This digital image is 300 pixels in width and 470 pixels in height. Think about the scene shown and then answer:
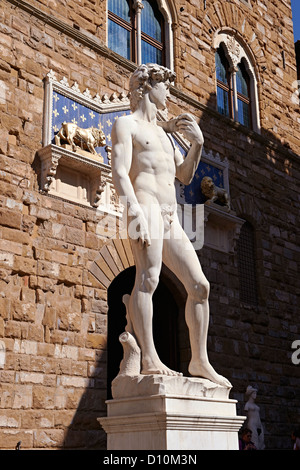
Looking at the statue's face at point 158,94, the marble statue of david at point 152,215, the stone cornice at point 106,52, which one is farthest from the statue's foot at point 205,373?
the stone cornice at point 106,52

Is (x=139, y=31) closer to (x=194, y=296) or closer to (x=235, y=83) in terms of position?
(x=235, y=83)

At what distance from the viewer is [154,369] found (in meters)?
5.55

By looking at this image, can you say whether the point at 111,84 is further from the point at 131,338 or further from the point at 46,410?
the point at 131,338

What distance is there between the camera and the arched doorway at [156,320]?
10820 mm

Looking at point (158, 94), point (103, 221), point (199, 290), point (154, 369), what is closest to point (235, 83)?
point (103, 221)

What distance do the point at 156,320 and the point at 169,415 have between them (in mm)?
6430

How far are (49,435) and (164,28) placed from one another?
26.1ft

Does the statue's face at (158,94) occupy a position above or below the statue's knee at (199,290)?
above

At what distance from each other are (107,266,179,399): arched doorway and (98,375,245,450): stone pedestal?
5.10m

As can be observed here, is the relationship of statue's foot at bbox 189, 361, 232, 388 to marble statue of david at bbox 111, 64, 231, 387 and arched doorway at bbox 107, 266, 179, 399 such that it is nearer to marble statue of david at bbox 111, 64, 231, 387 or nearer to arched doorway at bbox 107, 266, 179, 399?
marble statue of david at bbox 111, 64, 231, 387

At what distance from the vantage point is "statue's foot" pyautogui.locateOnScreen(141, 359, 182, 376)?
218 inches

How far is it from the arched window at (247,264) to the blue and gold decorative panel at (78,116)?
3.73 m

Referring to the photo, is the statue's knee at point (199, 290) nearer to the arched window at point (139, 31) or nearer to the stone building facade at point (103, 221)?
the stone building facade at point (103, 221)

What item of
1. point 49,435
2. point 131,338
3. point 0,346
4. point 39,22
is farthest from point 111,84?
point 131,338
